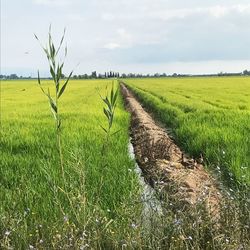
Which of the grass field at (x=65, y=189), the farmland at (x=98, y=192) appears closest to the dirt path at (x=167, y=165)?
the farmland at (x=98, y=192)

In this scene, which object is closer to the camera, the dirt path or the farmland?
the farmland

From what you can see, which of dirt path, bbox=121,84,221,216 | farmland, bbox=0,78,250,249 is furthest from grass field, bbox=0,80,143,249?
dirt path, bbox=121,84,221,216

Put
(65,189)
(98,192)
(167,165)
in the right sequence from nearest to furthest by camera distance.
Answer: (65,189), (98,192), (167,165)

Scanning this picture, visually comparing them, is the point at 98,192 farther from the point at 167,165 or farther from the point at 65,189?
the point at 167,165

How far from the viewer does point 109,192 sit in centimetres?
566

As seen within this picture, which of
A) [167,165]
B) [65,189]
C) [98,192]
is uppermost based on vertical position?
[65,189]

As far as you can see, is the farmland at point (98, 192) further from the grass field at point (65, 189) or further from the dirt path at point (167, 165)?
the dirt path at point (167, 165)

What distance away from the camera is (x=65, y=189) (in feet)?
12.1

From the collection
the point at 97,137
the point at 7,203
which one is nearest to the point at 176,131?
the point at 97,137

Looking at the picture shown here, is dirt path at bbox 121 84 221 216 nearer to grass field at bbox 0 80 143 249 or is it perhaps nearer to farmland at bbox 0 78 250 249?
farmland at bbox 0 78 250 249

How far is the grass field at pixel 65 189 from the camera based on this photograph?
350cm

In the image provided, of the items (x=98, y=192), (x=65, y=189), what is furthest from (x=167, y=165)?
(x=65, y=189)

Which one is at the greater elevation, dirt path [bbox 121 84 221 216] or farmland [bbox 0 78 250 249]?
farmland [bbox 0 78 250 249]

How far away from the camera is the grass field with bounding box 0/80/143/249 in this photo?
3500 mm
